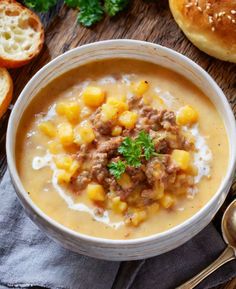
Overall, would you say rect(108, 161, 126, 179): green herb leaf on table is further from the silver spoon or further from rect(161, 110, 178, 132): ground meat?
the silver spoon

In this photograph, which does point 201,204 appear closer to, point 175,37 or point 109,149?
point 109,149

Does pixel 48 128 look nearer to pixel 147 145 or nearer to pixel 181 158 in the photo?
pixel 147 145

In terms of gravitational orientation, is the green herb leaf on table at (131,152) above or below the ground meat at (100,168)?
above

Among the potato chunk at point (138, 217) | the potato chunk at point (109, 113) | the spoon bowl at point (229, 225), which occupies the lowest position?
the spoon bowl at point (229, 225)

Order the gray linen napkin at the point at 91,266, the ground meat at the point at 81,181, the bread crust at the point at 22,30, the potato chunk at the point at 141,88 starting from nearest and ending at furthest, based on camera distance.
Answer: the ground meat at the point at 81,181
the potato chunk at the point at 141,88
the gray linen napkin at the point at 91,266
the bread crust at the point at 22,30

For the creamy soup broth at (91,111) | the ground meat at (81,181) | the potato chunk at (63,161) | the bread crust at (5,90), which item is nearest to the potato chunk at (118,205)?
the creamy soup broth at (91,111)

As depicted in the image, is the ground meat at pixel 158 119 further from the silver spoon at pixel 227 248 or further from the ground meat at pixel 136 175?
the silver spoon at pixel 227 248

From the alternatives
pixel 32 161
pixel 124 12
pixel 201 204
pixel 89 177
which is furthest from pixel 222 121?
pixel 124 12
